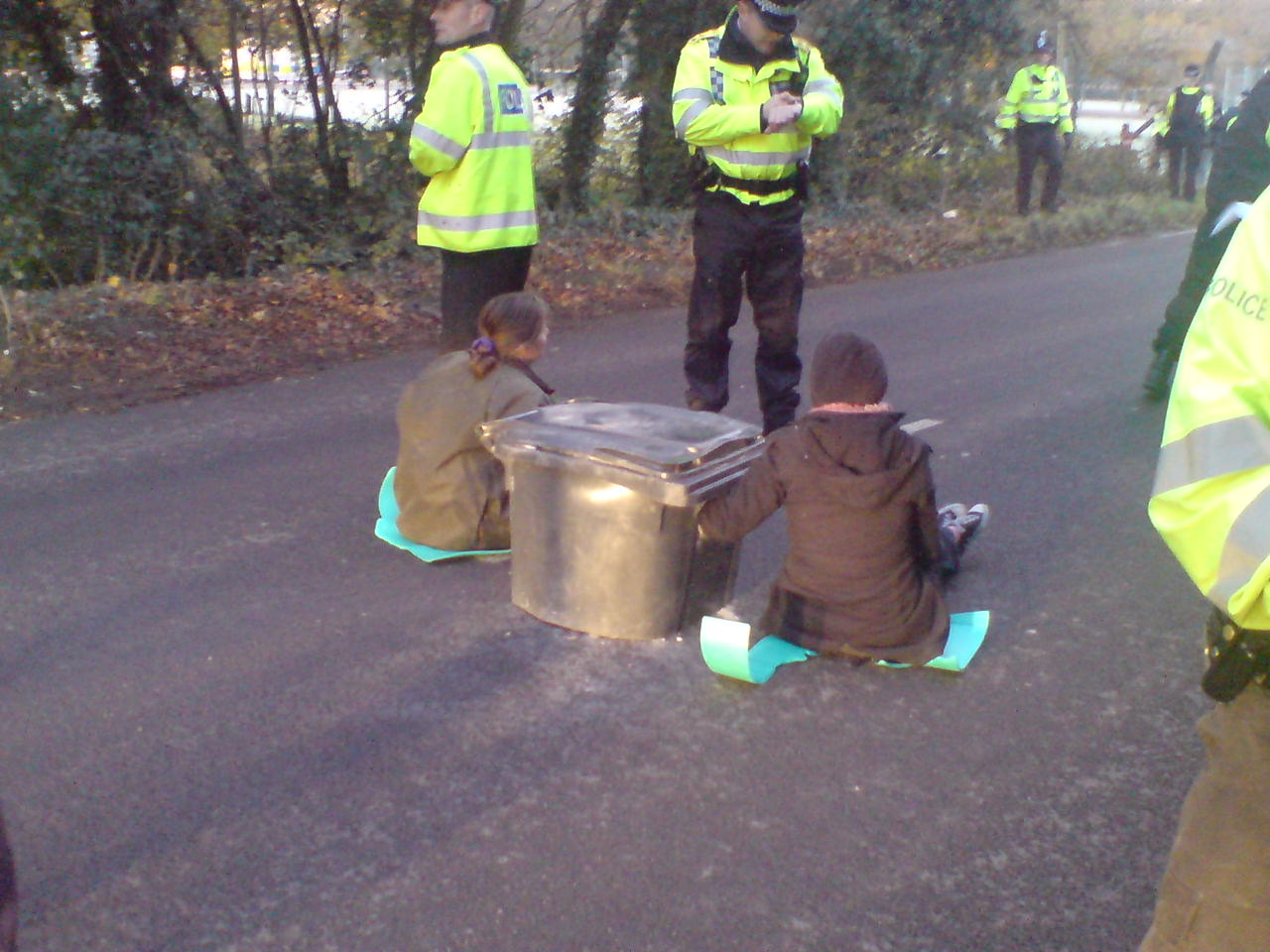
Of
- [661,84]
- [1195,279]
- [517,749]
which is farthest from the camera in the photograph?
[661,84]

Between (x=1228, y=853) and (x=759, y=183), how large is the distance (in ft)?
14.0

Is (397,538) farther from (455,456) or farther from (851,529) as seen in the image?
(851,529)

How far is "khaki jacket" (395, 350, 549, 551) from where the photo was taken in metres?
4.55

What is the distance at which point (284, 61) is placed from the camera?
44.3ft

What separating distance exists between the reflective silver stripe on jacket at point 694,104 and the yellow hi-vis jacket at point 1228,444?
391cm

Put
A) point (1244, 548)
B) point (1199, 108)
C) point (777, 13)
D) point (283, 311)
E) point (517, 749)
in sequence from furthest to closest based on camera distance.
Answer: point (1199, 108), point (283, 311), point (777, 13), point (517, 749), point (1244, 548)

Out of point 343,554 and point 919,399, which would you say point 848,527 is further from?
point 919,399

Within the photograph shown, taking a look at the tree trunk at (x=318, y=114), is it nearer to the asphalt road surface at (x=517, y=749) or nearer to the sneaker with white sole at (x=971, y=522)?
the asphalt road surface at (x=517, y=749)

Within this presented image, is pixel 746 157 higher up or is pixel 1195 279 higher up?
pixel 746 157

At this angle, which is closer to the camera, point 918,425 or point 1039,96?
point 918,425

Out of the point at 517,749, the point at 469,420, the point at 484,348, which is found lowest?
the point at 517,749

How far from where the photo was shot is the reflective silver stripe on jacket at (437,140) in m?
5.54

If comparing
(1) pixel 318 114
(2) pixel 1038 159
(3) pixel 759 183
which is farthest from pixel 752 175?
(2) pixel 1038 159

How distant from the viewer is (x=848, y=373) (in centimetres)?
370
